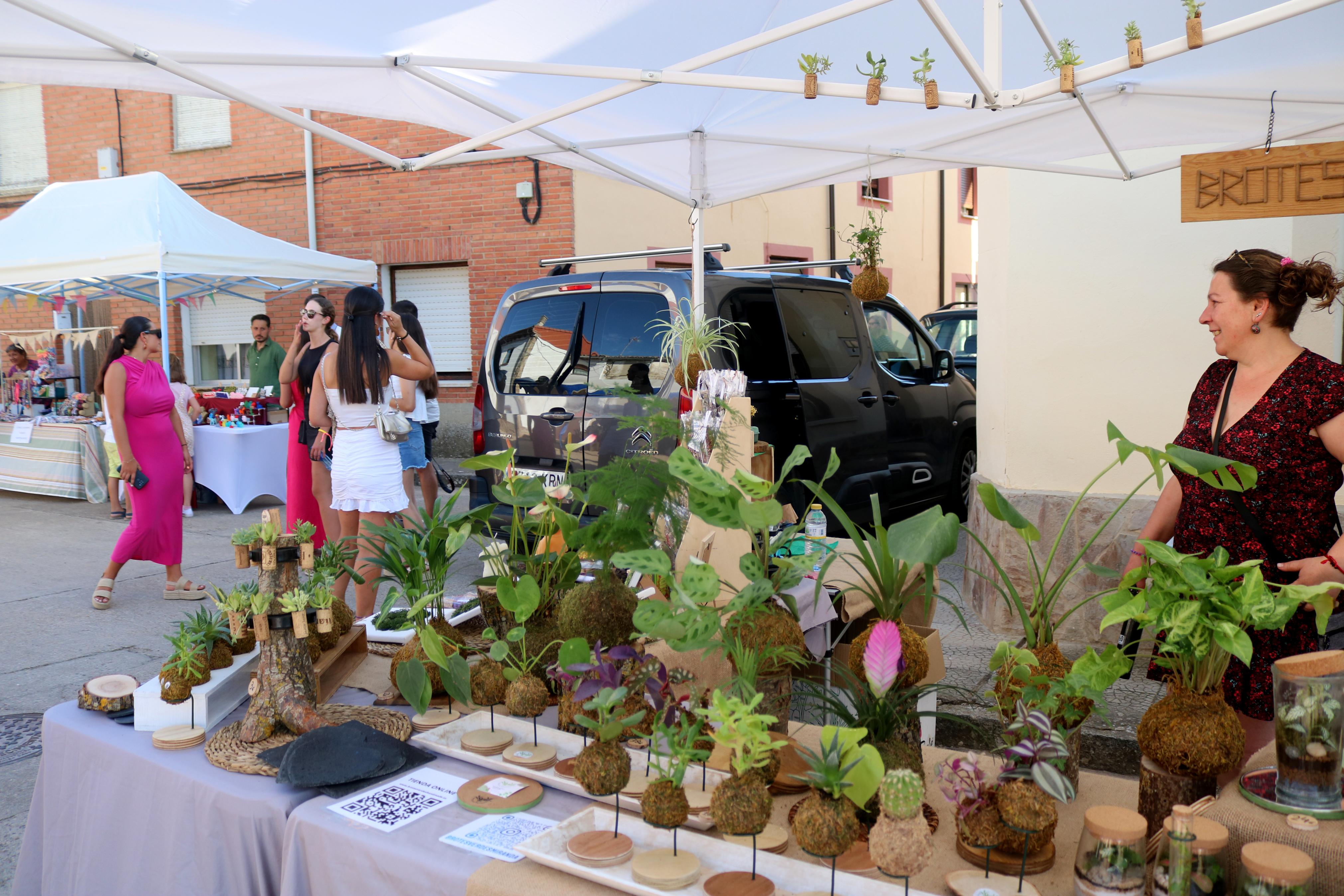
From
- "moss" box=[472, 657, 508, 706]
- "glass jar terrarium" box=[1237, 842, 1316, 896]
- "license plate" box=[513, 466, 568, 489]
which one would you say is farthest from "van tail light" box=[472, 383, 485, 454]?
"glass jar terrarium" box=[1237, 842, 1316, 896]

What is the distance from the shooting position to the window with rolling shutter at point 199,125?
13.3m

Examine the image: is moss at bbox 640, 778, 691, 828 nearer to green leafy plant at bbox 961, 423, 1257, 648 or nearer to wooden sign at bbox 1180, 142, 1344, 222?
green leafy plant at bbox 961, 423, 1257, 648

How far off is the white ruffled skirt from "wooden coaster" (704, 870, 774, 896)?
3259mm

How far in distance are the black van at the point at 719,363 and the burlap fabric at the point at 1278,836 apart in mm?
3329

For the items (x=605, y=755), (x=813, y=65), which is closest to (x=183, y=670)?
(x=605, y=755)

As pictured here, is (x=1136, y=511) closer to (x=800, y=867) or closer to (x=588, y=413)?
(x=588, y=413)

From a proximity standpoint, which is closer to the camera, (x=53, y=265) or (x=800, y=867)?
(x=800, y=867)

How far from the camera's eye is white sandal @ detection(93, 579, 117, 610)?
18.8 ft

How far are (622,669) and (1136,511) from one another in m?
3.68

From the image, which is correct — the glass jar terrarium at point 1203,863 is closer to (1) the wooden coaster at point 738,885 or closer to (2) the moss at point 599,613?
(1) the wooden coaster at point 738,885

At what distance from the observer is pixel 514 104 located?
4.02 m

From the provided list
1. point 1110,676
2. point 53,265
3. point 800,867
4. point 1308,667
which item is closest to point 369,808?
point 800,867

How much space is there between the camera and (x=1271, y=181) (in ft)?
8.73

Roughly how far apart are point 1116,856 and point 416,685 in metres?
1.25
